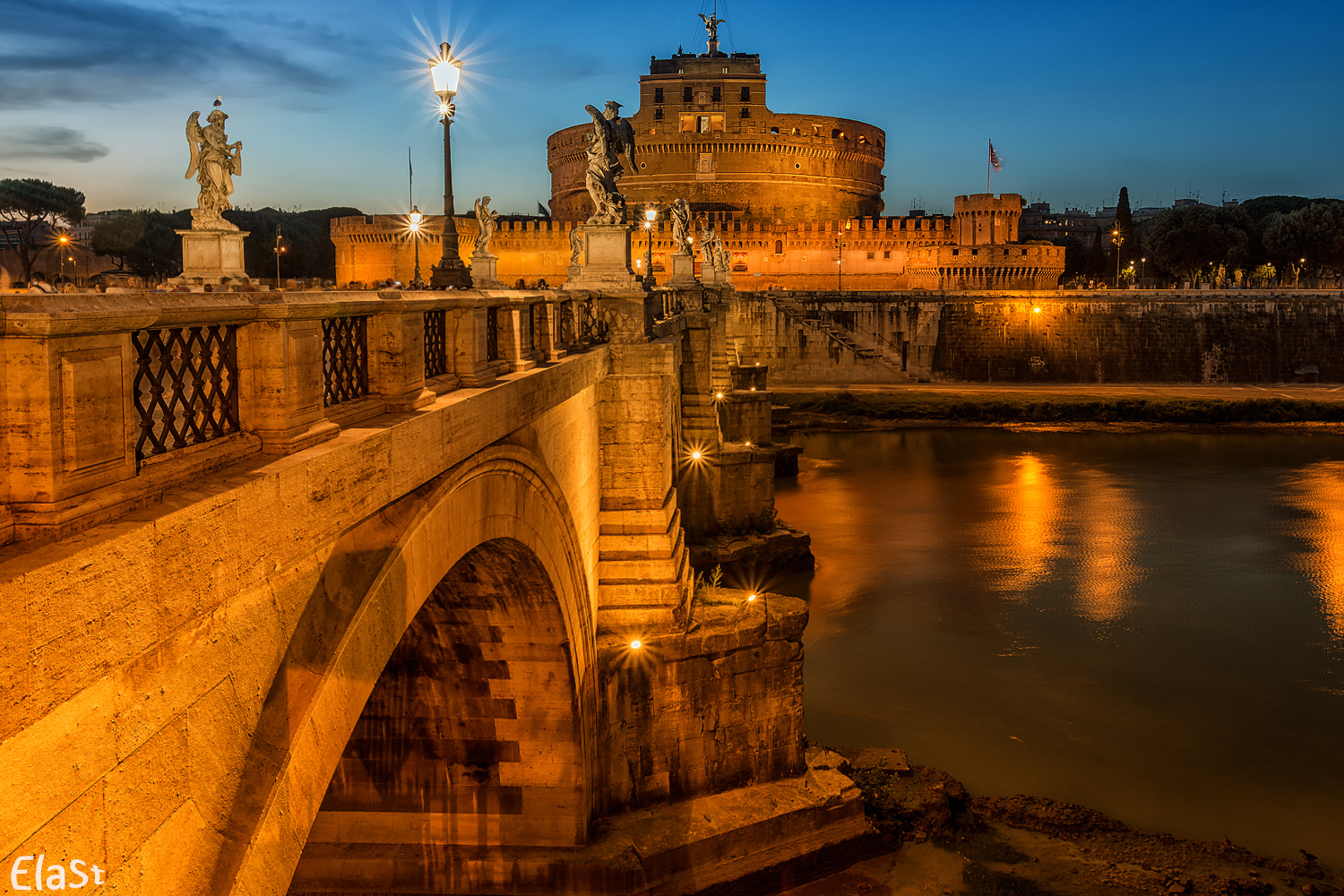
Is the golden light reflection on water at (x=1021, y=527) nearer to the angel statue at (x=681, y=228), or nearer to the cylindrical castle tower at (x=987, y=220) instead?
the angel statue at (x=681, y=228)

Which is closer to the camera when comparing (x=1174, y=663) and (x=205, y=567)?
(x=205, y=567)

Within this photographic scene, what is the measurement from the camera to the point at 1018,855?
9.39 metres

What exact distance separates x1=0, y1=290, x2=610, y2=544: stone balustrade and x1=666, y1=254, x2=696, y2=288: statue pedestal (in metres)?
16.0

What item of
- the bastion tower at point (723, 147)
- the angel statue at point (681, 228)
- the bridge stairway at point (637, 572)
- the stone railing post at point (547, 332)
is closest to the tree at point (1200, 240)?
the bastion tower at point (723, 147)

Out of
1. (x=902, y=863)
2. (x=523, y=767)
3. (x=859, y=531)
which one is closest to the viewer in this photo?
(x=523, y=767)

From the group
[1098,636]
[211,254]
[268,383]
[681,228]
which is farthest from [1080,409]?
[268,383]

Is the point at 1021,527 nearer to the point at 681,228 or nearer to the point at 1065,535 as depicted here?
the point at 1065,535

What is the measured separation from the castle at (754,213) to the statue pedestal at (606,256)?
46380 millimetres

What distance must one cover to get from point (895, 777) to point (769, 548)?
7.08 m

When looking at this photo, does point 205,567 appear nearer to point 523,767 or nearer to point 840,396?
point 523,767

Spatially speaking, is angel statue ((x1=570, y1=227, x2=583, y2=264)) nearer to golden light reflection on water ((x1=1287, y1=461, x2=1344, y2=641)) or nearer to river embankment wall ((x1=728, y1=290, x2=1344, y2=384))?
golden light reflection on water ((x1=1287, y1=461, x2=1344, y2=641))

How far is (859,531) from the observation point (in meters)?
22.2

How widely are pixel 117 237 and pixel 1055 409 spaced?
35214mm

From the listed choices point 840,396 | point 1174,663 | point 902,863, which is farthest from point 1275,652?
point 840,396
